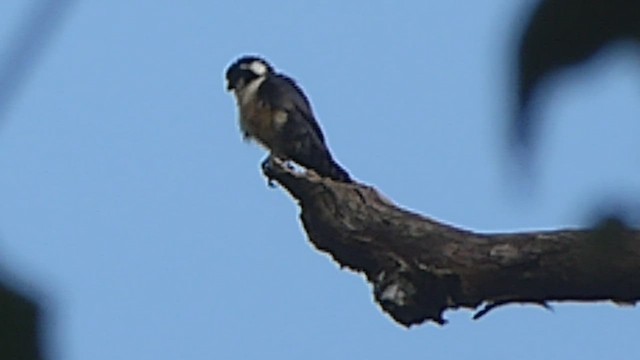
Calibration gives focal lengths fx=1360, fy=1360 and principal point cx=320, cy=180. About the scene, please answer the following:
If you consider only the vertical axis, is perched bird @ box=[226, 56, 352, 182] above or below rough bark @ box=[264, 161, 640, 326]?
above

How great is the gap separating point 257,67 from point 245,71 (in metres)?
0.06

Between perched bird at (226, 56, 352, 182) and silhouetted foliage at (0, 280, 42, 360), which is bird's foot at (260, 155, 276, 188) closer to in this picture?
perched bird at (226, 56, 352, 182)

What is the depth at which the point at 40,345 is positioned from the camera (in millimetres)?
333

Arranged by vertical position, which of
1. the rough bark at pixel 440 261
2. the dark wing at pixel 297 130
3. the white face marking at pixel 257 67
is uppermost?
the white face marking at pixel 257 67

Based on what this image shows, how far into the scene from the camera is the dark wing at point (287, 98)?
17.6 ft

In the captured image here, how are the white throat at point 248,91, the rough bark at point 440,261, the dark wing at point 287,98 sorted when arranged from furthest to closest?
the white throat at point 248,91 → the dark wing at point 287,98 → the rough bark at point 440,261

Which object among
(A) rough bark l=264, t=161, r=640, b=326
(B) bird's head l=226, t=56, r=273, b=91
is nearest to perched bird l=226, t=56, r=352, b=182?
(B) bird's head l=226, t=56, r=273, b=91

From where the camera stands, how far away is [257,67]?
600cm

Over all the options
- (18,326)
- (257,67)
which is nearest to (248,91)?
(257,67)

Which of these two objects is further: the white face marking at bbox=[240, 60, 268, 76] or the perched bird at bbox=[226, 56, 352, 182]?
the white face marking at bbox=[240, 60, 268, 76]

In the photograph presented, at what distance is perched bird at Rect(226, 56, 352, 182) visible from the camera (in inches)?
194

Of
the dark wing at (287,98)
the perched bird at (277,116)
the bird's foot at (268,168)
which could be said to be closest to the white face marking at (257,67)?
the perched bird at (277,116)

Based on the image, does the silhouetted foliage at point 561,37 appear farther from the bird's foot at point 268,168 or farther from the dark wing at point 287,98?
the dark wing at point 287,98

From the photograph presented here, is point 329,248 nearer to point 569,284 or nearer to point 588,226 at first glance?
point 569,284
